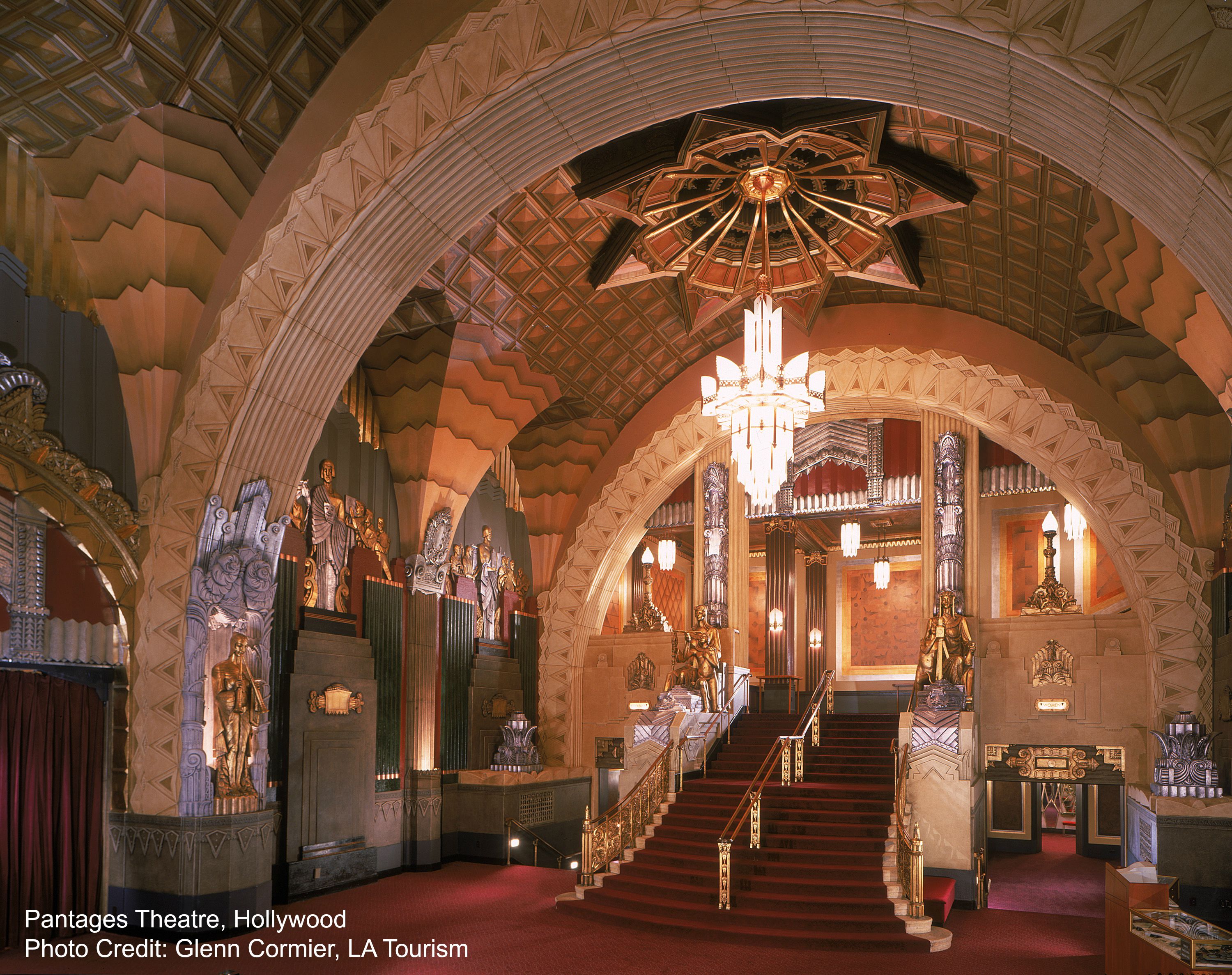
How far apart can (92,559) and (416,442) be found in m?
5.32

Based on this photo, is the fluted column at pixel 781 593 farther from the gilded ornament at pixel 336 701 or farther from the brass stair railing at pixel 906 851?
the gilded ornament at pixel 336 701

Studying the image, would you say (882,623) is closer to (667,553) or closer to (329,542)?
(667,553)

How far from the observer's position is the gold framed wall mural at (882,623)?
22.4 meters

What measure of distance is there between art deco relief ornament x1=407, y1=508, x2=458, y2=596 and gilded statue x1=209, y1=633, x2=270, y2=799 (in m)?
4.34

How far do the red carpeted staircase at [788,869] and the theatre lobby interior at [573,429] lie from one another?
0.21 feet

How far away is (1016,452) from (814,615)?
29.9 feet

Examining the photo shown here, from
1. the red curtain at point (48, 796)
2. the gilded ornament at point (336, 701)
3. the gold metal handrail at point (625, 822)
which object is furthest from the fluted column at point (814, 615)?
the red curtain at point (48, 796)

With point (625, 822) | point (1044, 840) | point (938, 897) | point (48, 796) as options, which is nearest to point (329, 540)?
point (48, 796)

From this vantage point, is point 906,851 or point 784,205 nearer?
point 906,851

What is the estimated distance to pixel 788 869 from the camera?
1069cm

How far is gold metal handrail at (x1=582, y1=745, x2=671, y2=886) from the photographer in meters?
11.3

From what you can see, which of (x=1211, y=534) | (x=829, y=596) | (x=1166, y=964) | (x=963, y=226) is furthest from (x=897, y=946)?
(x=829, y=596)

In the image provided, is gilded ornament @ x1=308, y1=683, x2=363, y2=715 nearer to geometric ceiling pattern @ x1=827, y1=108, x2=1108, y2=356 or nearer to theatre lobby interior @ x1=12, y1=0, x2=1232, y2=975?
theatre lobby interior @ x1=12, y1=0, x2=1232, y2=975

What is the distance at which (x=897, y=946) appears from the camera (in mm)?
9227
